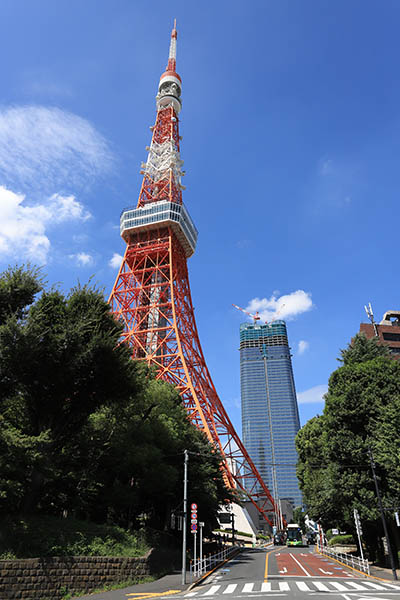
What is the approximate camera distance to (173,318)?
144 ft

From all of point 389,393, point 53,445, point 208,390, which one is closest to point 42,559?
point 53,445

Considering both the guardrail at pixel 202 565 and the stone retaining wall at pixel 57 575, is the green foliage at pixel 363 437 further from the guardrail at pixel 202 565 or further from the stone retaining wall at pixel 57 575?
the stone retaining wall at pixel 57 575

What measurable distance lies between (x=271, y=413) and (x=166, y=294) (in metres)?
145

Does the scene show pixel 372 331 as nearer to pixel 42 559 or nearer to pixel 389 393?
pixel 389 393

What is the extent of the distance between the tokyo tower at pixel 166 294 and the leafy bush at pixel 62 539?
841 inches

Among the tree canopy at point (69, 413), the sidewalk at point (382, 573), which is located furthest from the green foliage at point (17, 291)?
the sidewalk at point (382, 573)

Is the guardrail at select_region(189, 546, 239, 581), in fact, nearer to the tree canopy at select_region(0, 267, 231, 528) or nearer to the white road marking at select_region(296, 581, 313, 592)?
the tree canopy at select_region(0, 267, 231, 528)

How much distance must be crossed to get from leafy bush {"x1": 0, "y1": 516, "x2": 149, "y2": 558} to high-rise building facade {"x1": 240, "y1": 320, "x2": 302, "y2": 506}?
162m

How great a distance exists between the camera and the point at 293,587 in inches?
583

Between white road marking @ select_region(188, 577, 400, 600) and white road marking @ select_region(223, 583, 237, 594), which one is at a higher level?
white road marking @ select_region(188, 577, 400, 600)

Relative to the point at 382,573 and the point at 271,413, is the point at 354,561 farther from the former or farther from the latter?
the point at 271,413

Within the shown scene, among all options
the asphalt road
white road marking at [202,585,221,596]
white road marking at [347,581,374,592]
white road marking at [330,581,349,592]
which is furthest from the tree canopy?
white road marking at [347,581,374,592]

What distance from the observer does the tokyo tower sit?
41.8m

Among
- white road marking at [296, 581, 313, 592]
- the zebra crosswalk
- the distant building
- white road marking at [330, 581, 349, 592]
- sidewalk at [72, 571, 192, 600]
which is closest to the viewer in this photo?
Answer: sidewalk at [72, 571, 192, 600]
